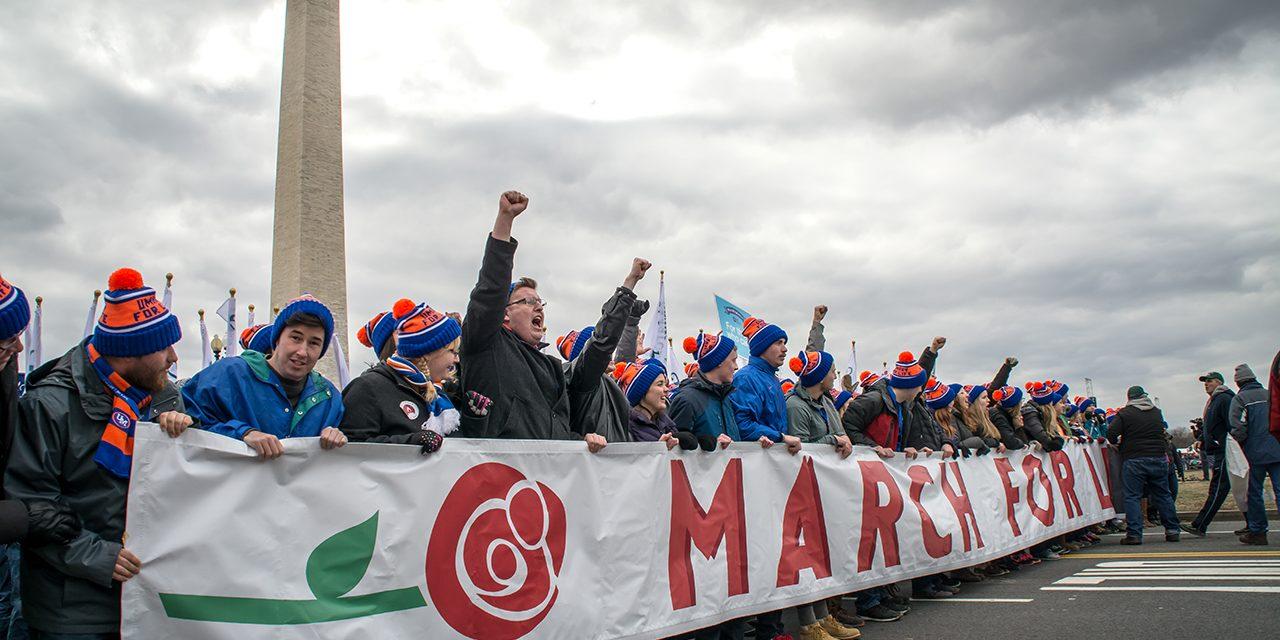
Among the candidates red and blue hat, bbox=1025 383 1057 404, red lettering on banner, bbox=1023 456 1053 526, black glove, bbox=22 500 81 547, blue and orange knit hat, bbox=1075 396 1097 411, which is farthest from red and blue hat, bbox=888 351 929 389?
blue and orange knit hat, bbox=1075 396 1097 411

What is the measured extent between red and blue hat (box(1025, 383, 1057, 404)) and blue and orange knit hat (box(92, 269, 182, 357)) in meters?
9.42

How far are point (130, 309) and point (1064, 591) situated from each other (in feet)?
21.8

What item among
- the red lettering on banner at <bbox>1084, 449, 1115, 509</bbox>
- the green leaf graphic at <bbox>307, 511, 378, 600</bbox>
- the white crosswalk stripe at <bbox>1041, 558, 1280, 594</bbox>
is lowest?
the white crosswalk stripe at <bbox>1041, 558, 1280, 594</bbox>

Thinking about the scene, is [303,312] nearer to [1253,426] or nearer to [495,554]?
[495,554]

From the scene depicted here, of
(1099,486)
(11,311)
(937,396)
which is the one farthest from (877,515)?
(1099,486)

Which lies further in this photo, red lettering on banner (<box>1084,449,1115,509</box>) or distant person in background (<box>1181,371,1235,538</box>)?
red lettering on banner (<box>1084,449,1115,509</box>)

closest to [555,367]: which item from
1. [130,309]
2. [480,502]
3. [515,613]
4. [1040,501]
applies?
[480,502]

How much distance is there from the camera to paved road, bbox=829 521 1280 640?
5.32 metres

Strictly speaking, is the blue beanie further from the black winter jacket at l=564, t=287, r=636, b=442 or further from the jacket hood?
the jacket hood

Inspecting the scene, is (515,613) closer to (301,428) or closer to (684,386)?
(301,428)

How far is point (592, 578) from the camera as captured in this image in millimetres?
4102

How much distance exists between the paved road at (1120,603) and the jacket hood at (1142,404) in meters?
2.22

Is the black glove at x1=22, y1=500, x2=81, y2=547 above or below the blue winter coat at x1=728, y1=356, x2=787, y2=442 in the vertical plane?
below

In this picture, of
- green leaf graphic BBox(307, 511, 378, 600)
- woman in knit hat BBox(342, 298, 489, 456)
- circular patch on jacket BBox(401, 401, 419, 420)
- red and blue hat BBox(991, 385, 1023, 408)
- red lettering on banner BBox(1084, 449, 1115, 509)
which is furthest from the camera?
red lettering on banner BBox(1084, 449, 1115, 509)
